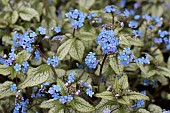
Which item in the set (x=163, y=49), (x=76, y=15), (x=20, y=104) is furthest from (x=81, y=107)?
(x=163, y=49)

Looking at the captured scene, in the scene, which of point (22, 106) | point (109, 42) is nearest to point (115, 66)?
point (109, 42)

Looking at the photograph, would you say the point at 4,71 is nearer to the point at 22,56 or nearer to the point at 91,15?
the point at 22,56

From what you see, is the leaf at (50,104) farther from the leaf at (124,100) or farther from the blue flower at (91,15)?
the blue flower at (91,15)

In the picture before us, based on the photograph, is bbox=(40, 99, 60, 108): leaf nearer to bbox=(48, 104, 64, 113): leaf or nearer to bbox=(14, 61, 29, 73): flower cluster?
bbox=(48, 104, 64, 113): leaf

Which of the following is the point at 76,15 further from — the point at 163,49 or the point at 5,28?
the point at 163,49

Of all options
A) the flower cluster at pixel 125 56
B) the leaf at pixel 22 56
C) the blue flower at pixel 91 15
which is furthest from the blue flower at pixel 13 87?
the blue flower at pixel 91 15

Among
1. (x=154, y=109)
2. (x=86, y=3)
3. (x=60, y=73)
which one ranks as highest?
(x=86, y=3)

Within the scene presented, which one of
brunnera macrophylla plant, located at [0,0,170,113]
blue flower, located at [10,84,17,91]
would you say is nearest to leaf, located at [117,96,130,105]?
brunnera macrophylla plant, located at [0,0,170,113]
